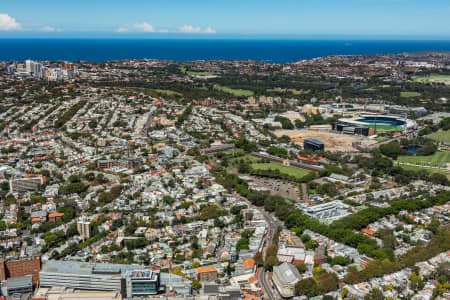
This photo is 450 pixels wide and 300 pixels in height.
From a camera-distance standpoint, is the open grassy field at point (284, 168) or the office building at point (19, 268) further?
the open grassy field at point (284, 168)

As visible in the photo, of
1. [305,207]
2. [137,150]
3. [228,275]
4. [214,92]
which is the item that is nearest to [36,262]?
[228,275]

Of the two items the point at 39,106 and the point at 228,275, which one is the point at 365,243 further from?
the point at 39,106

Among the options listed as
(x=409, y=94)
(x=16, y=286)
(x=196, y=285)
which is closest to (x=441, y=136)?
(x=409, y=94)

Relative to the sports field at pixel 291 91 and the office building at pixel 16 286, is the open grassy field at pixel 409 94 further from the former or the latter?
the office building at pixel 16 286

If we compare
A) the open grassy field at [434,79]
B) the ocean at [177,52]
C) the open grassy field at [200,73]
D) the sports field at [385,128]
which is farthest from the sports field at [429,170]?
the ocean at [177,52]

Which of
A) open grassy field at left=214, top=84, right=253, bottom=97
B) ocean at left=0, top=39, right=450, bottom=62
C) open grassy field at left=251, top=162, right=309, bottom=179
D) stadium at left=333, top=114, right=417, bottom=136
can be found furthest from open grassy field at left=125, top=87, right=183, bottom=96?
ocean at left=0, top=39, right=450, bottom=62

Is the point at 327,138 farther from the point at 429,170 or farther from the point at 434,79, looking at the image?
the point at 434,79
